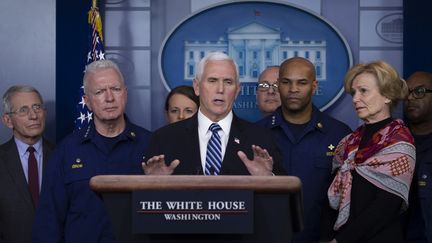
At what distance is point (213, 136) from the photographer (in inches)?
124

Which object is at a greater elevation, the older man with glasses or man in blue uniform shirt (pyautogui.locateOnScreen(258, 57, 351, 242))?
the older man with glasses

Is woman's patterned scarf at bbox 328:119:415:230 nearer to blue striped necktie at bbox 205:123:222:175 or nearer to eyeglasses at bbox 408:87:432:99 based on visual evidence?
blue striped necktie at bbox 205:123:222:175

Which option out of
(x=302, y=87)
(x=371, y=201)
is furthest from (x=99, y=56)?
(x=371, y=201)

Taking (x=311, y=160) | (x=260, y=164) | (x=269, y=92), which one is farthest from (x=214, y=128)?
(x=269, y=92)

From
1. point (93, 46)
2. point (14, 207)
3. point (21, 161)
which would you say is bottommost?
point (14, 207)

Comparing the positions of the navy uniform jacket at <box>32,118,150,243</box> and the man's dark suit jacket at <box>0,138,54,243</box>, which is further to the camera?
the man's dark suit jacket at <box>0,138,54,243</box>

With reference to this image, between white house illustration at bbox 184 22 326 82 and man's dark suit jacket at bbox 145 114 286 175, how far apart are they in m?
2.33

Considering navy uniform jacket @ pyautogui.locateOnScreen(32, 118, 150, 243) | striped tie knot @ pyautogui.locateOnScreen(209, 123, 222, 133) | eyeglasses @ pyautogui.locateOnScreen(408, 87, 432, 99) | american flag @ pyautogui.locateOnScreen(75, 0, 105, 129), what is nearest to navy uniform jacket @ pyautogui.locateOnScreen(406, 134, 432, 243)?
eyeglasses @ pyautogui.locateOnScreen(408, 87, 432, 99)

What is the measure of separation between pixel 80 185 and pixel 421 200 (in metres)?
1.76

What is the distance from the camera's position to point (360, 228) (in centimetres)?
359

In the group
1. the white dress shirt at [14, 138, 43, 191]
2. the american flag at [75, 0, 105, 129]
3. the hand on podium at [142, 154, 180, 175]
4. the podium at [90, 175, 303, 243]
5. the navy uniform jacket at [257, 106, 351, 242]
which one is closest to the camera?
the podium at [90, 175, 303, 243]

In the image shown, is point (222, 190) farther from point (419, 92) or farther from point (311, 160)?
point (419, 92)

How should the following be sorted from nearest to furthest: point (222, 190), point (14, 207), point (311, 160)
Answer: point (222, 190) → point (311, 160) → point (14, 207)

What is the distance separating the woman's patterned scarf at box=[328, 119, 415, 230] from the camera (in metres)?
3.63
